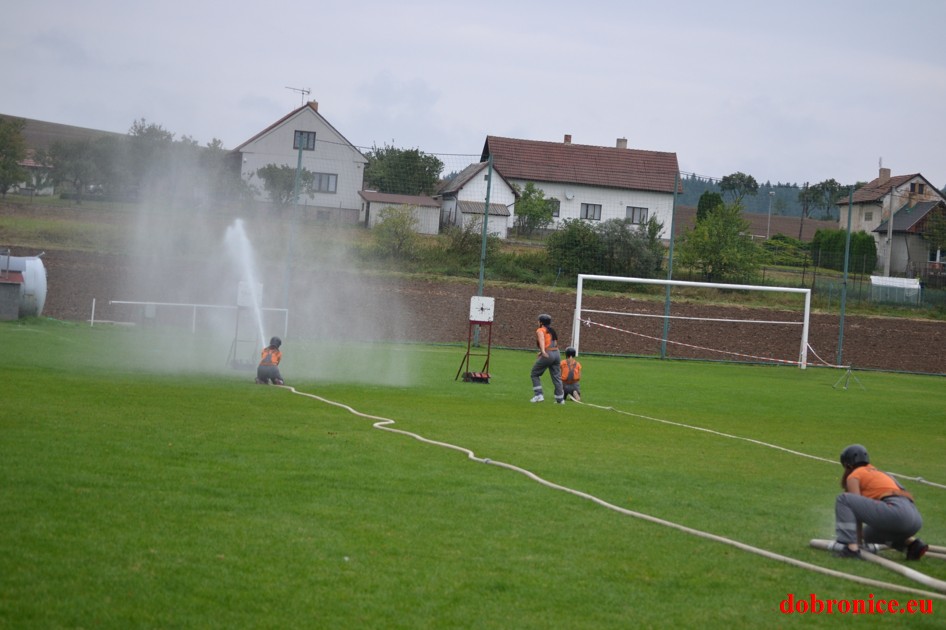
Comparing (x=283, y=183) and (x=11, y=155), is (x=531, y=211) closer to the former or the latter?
(x=283, y=183)

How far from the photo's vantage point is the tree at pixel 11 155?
4469cm

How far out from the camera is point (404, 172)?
39375 millimetres

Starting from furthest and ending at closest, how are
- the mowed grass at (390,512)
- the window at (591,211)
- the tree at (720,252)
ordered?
the window at (591,211)
the tree at (720,252)
the mowed grass at (390,512)

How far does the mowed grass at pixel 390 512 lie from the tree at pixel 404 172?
2219 centimetres

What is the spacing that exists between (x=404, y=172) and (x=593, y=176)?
20117mm

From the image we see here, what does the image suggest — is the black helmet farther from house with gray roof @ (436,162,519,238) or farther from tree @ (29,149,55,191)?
tree @ (29,149,55,191)

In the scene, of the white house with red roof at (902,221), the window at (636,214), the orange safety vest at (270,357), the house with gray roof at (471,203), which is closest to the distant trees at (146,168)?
the house with gray roof at (471,203)

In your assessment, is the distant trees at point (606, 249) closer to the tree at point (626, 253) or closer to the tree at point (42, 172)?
the tree at point (626, 253)

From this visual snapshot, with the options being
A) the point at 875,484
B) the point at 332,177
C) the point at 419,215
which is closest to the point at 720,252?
Result: the point at 419,215

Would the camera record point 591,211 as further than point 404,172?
Yes

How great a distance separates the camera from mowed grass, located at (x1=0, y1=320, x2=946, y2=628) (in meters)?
5.97

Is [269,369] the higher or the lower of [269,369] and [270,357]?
the lower

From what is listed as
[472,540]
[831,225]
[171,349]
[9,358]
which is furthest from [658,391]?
[831,225]

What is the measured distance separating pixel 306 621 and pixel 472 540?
227cm
